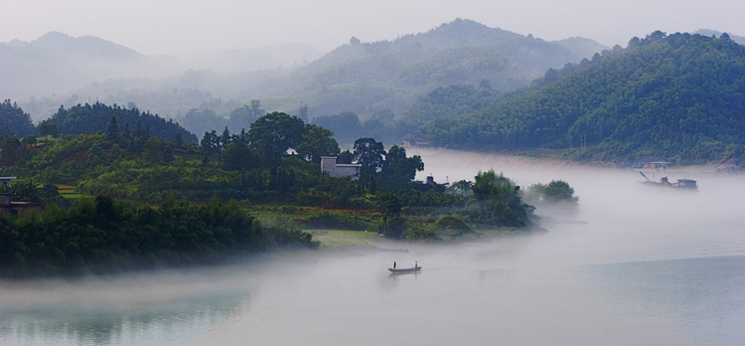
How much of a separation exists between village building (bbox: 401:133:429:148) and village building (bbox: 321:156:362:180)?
3679cm

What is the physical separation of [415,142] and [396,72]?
6385 cm

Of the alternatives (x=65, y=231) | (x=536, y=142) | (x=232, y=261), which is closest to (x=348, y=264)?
(x=232, y=261)

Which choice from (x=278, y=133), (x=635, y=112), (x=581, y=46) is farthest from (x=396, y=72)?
(x=278, y=133)

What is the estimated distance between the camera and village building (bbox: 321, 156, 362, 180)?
44.5 metres

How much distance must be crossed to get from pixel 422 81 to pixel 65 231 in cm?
11320

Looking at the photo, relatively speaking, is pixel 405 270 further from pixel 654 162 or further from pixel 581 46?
pixel 581 46

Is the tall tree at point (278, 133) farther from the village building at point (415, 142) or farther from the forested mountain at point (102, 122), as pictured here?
the village building at point (415, 142)

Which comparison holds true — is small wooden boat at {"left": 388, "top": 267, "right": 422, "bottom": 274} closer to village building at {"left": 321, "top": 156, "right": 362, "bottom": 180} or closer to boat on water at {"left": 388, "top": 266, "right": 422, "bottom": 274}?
boat on water at {"left": 388, "top": 266, "right": 422, "bottom": 274}

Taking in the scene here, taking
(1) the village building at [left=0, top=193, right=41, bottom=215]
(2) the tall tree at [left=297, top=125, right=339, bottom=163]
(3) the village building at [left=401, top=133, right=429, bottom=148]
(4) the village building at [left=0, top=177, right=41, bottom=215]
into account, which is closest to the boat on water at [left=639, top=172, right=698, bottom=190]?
(2) the tall tree at [left=297, top=125, right=339, bottom=163]

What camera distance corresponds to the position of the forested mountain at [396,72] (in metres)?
120

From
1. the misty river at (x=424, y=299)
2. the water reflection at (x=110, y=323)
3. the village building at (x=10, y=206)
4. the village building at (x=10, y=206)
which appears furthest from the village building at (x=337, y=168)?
the water reflection at (x=110, y=323)

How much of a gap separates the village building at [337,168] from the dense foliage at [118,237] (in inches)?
573

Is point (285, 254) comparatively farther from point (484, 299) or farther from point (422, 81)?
point (422, 81)

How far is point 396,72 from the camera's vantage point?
145 m
